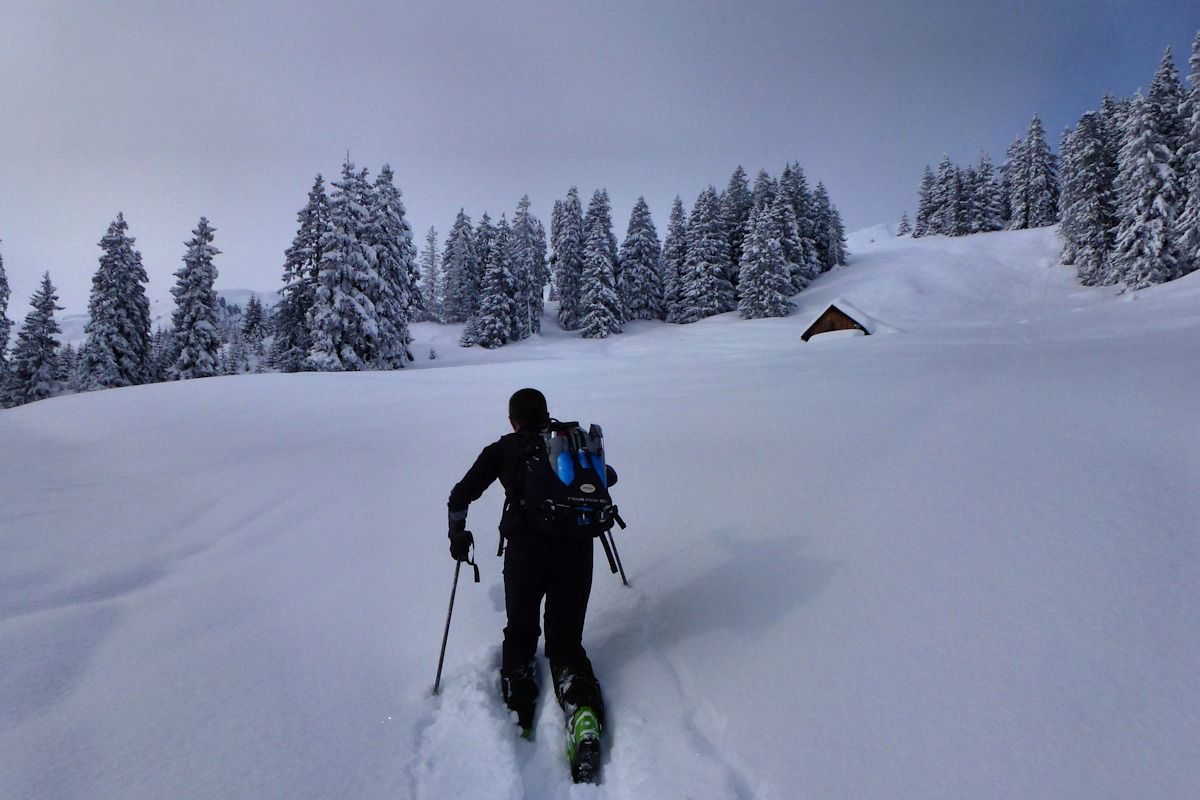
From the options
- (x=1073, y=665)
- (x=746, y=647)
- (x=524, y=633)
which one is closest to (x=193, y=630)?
(x=524, y=633)

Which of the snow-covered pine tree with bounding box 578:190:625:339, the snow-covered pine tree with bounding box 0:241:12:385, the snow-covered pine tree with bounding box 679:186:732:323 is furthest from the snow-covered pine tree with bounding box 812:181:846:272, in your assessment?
the snow-covered pine tree with bounding box 0:241:12:385

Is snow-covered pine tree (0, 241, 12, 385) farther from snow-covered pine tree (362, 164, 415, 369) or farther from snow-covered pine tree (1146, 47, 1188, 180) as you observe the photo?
snow-covered pine tree (1146, 47, 1188, 180)

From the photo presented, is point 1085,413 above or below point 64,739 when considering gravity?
above

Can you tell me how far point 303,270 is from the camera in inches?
1158

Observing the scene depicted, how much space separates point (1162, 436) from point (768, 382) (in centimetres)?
573

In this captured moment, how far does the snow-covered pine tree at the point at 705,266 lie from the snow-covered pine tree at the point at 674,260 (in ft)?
6.01

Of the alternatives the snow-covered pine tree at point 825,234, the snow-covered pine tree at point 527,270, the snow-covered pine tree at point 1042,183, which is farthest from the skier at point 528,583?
the snow-covered pine tree at point 1042,183

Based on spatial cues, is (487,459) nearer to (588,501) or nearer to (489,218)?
(588,501)

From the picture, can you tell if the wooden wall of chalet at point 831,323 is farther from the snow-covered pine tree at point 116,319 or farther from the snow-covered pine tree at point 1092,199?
the snow-covered pine tree at point 116,319

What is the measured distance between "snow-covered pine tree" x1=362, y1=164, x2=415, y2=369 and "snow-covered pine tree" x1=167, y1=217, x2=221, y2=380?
9425 mm

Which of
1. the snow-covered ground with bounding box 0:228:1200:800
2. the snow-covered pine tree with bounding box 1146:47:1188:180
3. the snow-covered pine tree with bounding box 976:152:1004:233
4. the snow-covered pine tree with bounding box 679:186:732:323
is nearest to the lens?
the snow-covered ground with bounding box 0:228:1200:800

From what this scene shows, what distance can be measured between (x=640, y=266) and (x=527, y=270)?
1079 cm

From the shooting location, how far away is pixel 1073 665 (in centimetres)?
261

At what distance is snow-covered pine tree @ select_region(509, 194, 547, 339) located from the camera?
1886 inches
